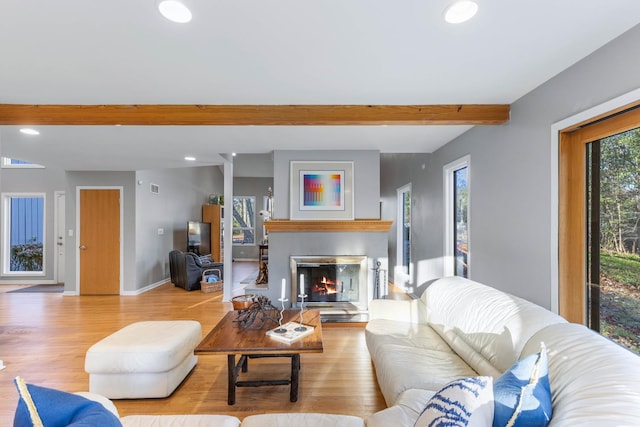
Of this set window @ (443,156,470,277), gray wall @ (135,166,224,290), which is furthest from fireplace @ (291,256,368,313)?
gray wall @ (135,166,224,290)

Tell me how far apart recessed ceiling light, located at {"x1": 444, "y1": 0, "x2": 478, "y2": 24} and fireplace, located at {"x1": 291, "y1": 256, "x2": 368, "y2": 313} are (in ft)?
9.81

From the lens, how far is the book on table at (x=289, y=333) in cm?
212

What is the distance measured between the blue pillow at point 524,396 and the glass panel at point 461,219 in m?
2.43

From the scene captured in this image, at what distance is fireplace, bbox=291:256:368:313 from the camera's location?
3.99 m

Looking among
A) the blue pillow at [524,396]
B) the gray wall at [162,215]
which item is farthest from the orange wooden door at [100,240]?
the blue pillow at [524,396]

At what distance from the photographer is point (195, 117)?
8.64 ft

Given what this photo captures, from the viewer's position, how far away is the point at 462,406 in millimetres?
873

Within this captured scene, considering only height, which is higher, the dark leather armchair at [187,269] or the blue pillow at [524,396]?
the blue pillow at [524,396]

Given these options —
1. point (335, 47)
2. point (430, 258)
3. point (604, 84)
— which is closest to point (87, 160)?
point (335, 47)

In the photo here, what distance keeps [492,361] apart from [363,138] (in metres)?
2.62

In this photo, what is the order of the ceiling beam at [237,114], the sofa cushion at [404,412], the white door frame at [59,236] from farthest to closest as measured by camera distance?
the white door frame at [59,236] → the ceiling beam at [237,114] → the sofa cushion at [404,412]

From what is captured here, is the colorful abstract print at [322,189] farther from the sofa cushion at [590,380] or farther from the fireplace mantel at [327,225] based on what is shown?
the sofa cushion at [590,380]

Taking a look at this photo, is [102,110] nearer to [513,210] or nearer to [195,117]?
[195,117]

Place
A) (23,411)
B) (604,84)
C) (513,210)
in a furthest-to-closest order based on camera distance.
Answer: (513,210)
(604,84)
(23,411)
